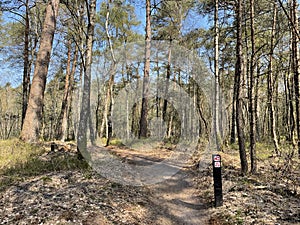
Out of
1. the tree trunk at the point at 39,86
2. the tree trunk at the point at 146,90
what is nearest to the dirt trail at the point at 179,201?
the tree trunk at the point at 39,86

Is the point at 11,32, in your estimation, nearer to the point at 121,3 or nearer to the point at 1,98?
the point at 121,3

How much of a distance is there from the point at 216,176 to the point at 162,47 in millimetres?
18127

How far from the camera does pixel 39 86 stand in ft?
27.7

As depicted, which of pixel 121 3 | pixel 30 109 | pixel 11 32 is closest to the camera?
pixel 30 109

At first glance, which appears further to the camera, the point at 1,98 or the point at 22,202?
the point at 1,98

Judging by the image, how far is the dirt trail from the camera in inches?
166

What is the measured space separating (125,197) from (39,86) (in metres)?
5.99

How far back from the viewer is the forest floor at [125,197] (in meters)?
3.61

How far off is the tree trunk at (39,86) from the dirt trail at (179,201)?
16.7 ft

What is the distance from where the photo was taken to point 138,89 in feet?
82.6

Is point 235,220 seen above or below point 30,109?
below

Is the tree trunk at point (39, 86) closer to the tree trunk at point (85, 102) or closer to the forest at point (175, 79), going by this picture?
the forest at point (175, 79)

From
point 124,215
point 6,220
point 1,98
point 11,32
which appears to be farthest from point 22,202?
point 1,98

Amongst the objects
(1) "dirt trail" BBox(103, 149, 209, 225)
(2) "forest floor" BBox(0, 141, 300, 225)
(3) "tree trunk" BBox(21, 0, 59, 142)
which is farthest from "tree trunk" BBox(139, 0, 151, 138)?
(2) "forest floor" BBox(0, 141, 300, 225)
